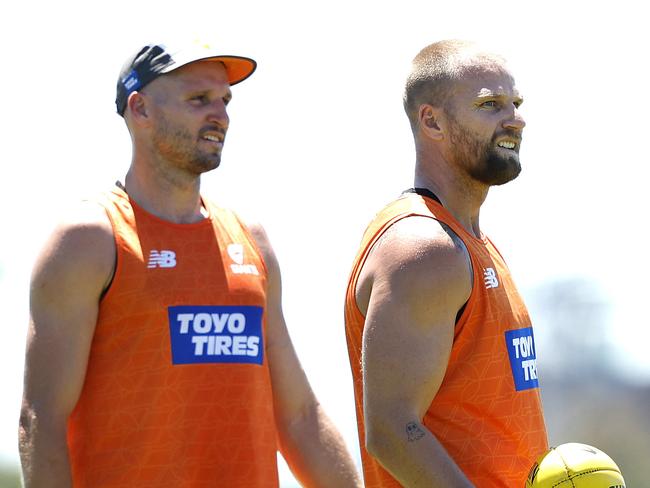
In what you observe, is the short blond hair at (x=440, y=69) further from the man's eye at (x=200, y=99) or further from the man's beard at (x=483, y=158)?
the man's eye at (x=200, y=99)

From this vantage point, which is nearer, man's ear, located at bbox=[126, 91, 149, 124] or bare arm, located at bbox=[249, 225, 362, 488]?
man's ear, located at bbox=[126, 91, 149, 124]

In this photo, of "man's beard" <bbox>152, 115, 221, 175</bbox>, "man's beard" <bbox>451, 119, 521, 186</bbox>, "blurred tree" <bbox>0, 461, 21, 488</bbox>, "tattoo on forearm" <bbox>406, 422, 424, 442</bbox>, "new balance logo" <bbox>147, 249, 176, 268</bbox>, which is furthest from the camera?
"blurred tree" <bbox>0, 461, 21, 488</bbox>

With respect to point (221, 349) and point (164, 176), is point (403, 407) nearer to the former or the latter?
point (221, 349)

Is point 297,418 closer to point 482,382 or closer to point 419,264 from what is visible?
point 482,382

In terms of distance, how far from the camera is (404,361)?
19.9 ft

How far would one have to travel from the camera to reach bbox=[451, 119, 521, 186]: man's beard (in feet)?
21.7

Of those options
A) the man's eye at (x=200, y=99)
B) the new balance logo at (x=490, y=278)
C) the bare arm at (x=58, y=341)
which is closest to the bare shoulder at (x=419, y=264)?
A: the new balance logo at (x=490, y=278)

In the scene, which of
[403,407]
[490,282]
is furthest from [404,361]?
[490,282]

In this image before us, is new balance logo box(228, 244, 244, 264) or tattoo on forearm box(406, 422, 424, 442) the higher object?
new balance logo box(228, 244, 244, 264)

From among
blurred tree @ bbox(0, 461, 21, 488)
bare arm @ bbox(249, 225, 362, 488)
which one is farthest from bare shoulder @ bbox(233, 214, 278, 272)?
blurred tree @ bbox(0, 461, 21, 488)

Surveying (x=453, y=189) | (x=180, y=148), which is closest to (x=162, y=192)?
(x=180, y=148)

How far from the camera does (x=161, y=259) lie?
Result: 6367 mm

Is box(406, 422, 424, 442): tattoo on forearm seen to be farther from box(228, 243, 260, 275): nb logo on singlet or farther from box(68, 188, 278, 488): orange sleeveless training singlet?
box(228, 243, 260, 275): nb logo on singlet

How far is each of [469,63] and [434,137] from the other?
339 millimetres
